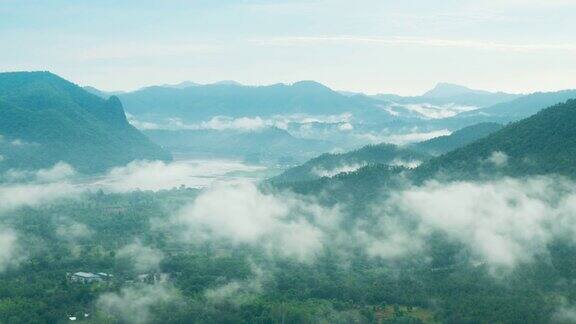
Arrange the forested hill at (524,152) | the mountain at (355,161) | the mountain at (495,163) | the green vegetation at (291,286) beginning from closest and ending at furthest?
the green vegetation at (291,286)
the forested hill at (524,152)
the mountain at (495,163)
the mountain at (355,161)

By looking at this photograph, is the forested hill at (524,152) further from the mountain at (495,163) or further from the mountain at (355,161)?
the mountain at (355,161)

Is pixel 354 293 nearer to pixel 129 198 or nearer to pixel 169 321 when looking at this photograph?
pixel 169 321

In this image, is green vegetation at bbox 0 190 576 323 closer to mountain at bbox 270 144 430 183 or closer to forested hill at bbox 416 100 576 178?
forested hill at bbox 416 100 576 178

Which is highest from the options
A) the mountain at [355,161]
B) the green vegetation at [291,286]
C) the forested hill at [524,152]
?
the forested hill at [524,152]

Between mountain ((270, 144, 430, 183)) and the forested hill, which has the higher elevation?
the forested hill

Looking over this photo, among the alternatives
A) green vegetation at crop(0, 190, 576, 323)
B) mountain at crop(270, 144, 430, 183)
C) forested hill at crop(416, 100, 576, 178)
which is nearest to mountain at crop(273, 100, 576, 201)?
forested hill at crop(416, 100, 576, 178)

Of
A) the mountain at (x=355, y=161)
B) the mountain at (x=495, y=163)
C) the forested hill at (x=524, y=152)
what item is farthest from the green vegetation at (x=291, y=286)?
the mountain at (x=355, y=161)
